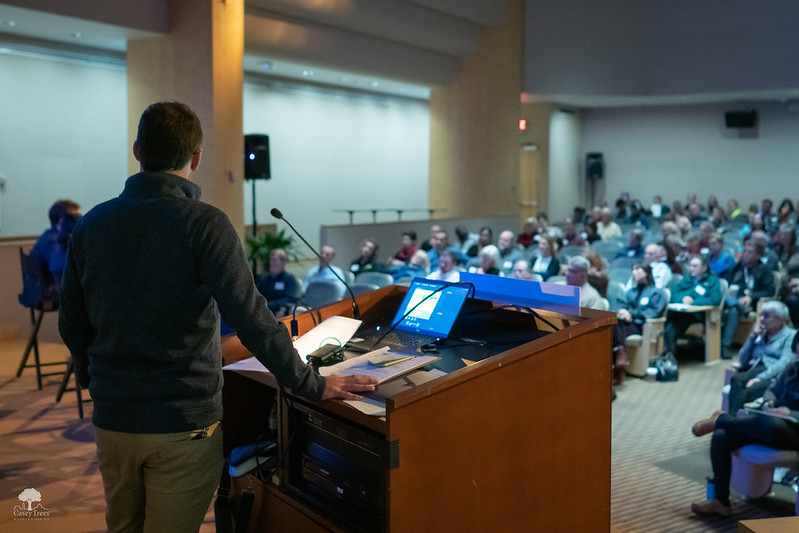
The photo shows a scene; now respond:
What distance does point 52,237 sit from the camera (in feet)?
16.3

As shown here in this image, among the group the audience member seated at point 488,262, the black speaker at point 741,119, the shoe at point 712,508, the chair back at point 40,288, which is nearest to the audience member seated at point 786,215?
the black speaker at point 741,119

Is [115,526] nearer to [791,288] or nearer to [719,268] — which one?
[791,288]

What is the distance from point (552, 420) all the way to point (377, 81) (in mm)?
10920

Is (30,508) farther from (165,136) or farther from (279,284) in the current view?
(279,284)

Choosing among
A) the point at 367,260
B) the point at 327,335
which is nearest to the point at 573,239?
the point at 367,260

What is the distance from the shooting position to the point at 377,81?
12.3 meters

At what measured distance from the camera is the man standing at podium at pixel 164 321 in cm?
156

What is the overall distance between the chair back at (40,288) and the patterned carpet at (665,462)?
12.5ft

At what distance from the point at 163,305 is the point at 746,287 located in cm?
748

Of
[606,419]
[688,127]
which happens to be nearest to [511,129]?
[688,127]

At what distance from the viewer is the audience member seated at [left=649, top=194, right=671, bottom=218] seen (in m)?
15.9

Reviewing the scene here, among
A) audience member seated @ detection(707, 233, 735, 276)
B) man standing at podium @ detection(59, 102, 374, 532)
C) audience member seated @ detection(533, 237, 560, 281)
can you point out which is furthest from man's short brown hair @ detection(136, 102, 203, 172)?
audience member seated @ detection(707, 233, 735, 276)

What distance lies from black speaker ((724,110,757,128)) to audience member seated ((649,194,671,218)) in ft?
7.08

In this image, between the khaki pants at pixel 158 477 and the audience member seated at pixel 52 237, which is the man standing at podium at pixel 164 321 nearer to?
the khaki pants at pixel 158 477
